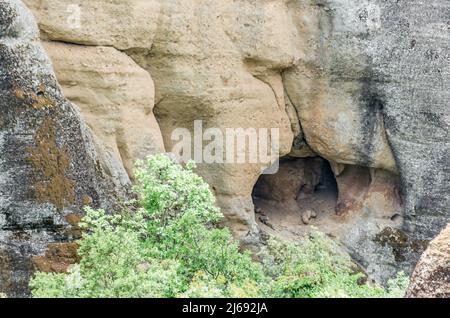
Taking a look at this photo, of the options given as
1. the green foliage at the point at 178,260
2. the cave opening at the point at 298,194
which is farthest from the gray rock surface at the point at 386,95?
the green foliage at the point at 178,260

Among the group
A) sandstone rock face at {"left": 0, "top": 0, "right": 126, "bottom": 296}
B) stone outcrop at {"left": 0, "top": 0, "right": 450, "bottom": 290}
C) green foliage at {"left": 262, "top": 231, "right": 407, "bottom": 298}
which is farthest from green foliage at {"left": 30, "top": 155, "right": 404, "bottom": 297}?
stone outcrop at {"left": 0, "top": 0, "right": 450, "bottom": 290}

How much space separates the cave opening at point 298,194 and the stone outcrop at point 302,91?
285 mm

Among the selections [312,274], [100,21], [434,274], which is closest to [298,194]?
[100,21]

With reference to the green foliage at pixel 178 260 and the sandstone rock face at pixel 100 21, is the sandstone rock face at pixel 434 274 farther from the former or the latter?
the sandstone rock face at pixel 100 21

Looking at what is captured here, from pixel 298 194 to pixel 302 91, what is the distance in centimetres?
155

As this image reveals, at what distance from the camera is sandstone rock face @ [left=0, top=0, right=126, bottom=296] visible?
10812 millimetres

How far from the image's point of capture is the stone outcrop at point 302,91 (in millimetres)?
13133

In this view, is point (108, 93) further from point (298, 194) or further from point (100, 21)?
point (298, 194)

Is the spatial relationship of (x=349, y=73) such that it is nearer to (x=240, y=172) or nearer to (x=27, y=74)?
(x=240, y=172)

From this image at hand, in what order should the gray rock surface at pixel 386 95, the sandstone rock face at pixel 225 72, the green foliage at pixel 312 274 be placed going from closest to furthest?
the green foliage at pixel 312 274 < the sandstone rock face at pixel 225 72 < the gray rock surface at pixel 386 95

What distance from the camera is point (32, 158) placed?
1093 cm

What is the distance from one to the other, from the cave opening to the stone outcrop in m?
0.29

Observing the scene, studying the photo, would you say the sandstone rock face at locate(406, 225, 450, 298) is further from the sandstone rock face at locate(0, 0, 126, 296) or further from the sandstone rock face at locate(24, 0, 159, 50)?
the sandstone rock face at locate(24, 0, 159, 50)
